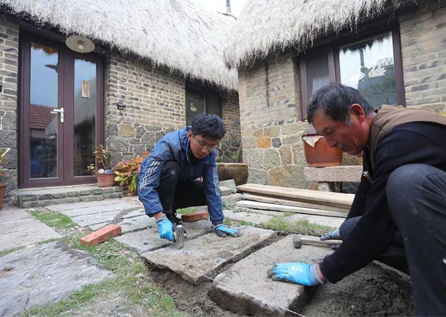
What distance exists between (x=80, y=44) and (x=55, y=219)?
3.32 m

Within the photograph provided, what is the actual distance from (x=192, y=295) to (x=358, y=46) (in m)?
4.30

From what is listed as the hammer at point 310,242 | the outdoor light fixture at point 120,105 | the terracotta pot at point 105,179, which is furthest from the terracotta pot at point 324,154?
the outdoor light fixture at point 120,105

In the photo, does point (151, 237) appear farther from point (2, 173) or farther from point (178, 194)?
point (2, 173)

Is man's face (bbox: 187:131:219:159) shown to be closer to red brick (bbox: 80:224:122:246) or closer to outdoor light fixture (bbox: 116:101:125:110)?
red brick (bbox: 80:224:122:246)

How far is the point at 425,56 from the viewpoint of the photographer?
3.20 m

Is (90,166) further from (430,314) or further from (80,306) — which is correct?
(430,314)

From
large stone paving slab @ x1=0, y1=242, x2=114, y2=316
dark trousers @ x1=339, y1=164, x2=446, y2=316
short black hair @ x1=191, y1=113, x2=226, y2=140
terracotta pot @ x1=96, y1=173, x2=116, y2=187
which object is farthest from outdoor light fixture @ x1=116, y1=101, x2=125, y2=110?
dark trousers @ x1=339, y1=164, x2=446, y2=316

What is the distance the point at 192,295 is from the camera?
1254 mm

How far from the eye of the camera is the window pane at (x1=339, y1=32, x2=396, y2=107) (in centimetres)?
364

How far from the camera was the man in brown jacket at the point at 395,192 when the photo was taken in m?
0.81

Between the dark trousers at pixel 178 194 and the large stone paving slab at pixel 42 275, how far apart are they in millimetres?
650

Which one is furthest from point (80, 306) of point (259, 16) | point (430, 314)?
point (259, 16)

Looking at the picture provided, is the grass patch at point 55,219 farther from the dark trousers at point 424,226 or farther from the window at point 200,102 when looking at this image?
the window at point 200,102

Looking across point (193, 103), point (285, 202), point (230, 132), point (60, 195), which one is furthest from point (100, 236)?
point (230, 132)
